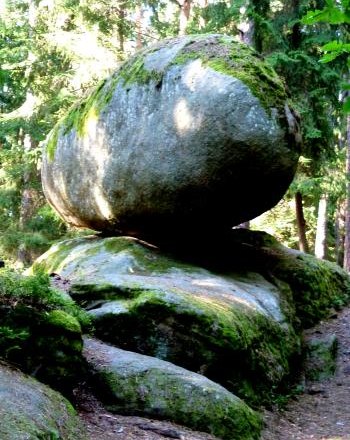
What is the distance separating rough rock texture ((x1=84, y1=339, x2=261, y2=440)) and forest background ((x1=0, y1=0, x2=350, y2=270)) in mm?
6996

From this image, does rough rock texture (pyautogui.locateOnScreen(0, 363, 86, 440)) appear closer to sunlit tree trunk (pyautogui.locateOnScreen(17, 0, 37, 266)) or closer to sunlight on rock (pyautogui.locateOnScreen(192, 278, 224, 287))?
sunlight on rock (pyautogui.locateOnScreen(192, 278, 224, 287))

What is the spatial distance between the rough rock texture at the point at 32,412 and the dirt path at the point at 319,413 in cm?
258

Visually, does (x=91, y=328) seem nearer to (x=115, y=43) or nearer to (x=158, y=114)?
(x=158, y=114)

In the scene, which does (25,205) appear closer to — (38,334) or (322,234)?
(322,234)

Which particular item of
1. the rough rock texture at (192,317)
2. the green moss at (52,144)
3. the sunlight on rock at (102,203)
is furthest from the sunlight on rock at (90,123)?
the rough rock texture at (192,317)

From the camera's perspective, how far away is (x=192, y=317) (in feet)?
20.3

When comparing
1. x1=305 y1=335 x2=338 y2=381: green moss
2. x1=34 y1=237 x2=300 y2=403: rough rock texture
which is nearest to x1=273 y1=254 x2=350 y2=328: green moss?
x1=305 y1=335 x2=338 y2=381: green moss

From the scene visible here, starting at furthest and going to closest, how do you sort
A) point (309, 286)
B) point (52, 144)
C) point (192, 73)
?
point (52, 144), point (309, 286), point (192, 73)

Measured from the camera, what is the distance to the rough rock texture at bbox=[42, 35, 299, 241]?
26.3ft

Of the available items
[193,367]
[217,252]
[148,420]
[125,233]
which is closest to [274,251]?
[217,252]

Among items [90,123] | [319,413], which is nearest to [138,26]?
[90,123]

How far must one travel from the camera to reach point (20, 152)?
1733 cm

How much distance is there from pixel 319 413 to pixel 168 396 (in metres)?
2.95

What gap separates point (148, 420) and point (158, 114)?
17.1ft
